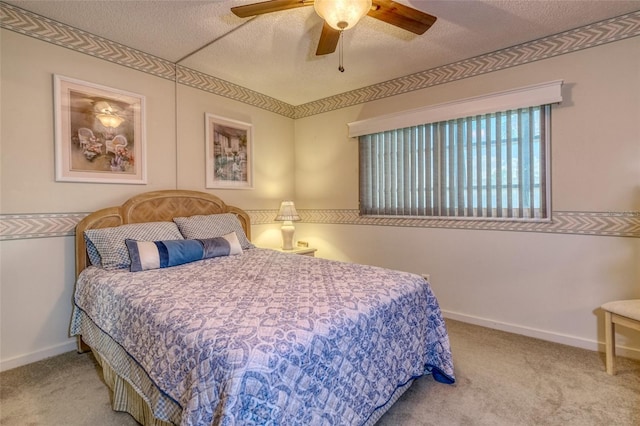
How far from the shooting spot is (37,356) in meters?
2.29

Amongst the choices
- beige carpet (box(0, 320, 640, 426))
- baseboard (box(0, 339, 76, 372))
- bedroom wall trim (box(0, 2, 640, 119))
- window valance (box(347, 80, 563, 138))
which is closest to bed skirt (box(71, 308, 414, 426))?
beige carpet (box(0, 320, 640, 426))

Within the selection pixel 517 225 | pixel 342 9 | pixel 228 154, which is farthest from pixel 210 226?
pixel 517 225

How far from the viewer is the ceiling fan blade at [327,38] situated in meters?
1.87

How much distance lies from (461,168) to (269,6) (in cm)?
226

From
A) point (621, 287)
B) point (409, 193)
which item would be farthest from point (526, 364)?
point (409, 193)

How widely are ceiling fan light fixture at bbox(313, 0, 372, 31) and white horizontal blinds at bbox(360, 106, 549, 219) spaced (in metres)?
1.85

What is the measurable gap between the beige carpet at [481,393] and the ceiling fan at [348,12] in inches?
85.6

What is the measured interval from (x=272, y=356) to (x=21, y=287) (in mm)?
2335

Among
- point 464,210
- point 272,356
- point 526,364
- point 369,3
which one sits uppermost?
point 369,3

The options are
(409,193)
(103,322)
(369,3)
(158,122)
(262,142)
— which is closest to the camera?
(369,3)

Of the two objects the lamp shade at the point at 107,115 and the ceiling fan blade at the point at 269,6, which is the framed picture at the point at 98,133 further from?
the ceiling fan blade at the point at 269,6

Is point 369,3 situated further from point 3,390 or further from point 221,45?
point 3,390

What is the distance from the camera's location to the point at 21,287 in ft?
7.30

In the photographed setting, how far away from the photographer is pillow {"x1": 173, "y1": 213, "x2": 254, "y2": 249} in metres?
2.77
